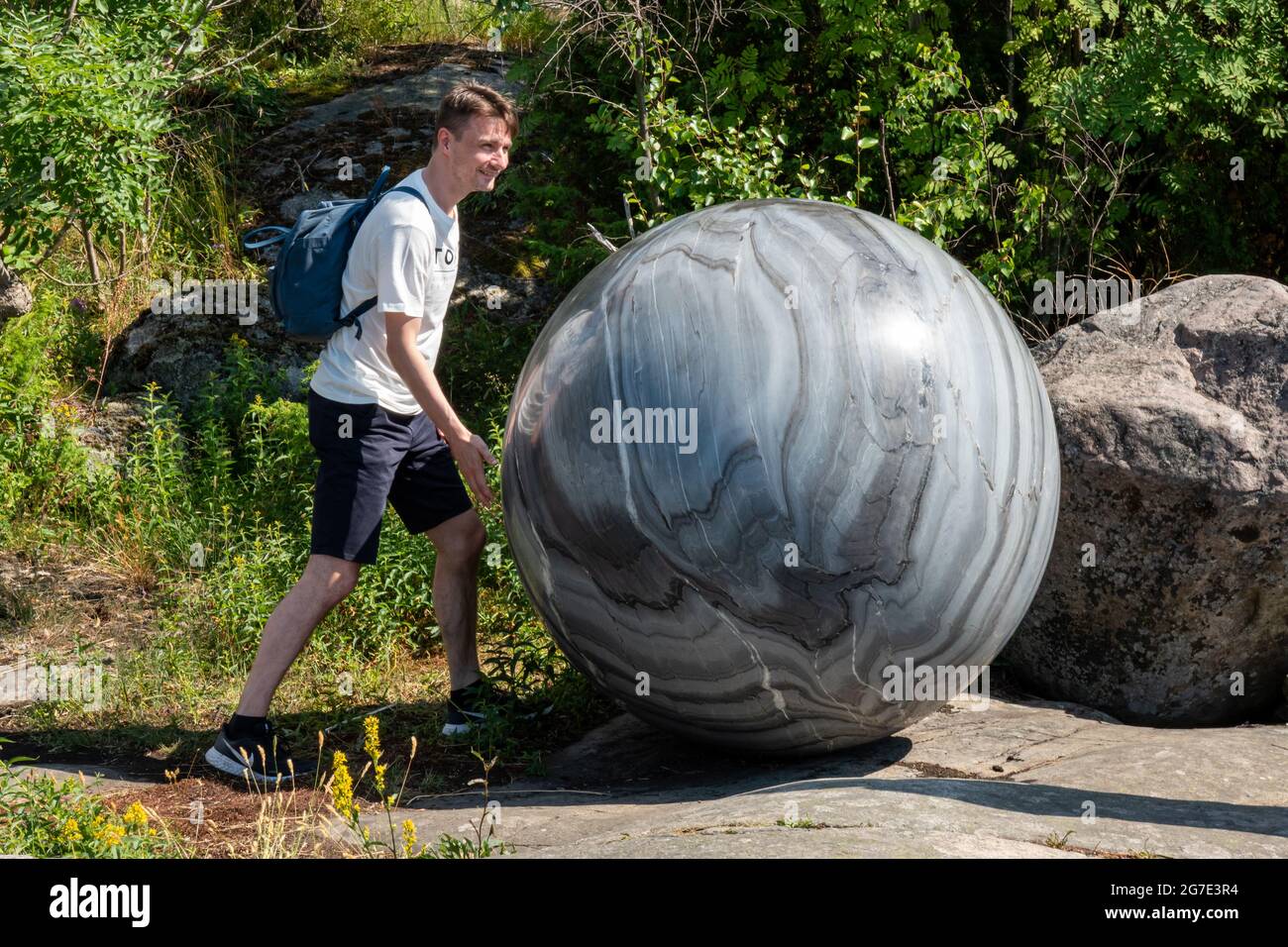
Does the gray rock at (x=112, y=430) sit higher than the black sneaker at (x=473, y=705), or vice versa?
the gray rock at (x=112, y=430)

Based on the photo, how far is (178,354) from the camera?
8.70 meters

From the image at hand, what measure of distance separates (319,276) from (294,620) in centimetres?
121

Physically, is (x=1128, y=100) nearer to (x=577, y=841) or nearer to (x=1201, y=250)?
(x=1201, y=250)

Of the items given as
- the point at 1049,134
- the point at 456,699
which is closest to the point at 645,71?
the point at 1049,134

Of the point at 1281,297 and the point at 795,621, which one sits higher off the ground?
the point at 1281,297

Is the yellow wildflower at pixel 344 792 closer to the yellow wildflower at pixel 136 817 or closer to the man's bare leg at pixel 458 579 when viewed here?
the yellow wildflower at pixel 136 817

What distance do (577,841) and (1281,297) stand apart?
3889mm

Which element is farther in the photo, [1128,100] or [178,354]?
[178,354]

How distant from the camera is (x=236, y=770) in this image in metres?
4.67

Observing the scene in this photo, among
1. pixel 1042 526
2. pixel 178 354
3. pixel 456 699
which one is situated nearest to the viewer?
pixel 1042 526

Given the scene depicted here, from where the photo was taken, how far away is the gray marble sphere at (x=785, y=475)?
12.7ft


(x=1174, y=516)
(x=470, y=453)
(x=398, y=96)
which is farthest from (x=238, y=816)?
(x=398, y=96)

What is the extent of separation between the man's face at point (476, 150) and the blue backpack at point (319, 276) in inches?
6.7

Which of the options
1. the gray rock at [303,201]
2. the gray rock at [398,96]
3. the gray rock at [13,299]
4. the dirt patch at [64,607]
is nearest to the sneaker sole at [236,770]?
the dirt patch at [64,607]
